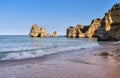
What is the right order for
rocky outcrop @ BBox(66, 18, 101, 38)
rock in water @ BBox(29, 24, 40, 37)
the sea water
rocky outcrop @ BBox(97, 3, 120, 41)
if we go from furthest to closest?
rock in water @ BBox(29, 24, 40, 37) < rocky outcrop @ BBox(66, 18, 101, 38) < rocky outcrop @ BBox(97, 3, 120, 41) < the sea water

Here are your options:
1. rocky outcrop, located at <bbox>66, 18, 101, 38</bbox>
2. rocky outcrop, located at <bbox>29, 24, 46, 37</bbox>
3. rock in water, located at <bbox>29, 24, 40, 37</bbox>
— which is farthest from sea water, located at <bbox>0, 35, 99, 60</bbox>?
rocky outcrop, located at <bbox>29, 24, 46, 37</bbox>

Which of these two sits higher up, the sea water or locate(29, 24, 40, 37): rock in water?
locate(29, 24, 40, 37): rock in water

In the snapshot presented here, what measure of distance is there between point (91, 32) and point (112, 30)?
83134 millimetres

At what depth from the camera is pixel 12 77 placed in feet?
32.9

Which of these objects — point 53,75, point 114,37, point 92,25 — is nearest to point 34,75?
point 53,75

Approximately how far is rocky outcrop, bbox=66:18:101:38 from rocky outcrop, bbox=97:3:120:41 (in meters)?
64.3

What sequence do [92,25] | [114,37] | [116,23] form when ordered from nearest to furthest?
[114,37] < [116,23] < [92,25]

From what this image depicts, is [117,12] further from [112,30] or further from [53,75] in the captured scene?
[53,75]

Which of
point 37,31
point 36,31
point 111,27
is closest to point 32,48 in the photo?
point 111,27

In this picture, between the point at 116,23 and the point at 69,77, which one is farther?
the point at 116,23

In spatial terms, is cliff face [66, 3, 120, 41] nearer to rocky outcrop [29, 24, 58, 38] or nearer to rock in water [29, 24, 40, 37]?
rock in water [29, 24, 40, 37]

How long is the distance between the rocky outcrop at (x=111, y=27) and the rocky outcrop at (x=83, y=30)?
64308 millimetres

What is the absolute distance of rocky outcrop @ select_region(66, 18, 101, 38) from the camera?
143m

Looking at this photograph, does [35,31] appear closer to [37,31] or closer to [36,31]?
[36,31]
